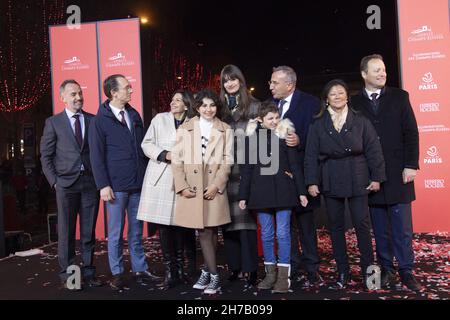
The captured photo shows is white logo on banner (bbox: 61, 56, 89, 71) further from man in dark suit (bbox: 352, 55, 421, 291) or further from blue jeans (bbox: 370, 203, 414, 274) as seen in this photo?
blue jeans (bbox: 370, 203, 414, 274)

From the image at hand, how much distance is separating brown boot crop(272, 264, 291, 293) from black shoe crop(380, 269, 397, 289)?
68cm

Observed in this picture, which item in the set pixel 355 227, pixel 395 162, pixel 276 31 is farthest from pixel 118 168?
pixel 276 31

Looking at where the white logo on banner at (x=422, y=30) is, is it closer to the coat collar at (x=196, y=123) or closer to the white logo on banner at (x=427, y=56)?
the white logo on banner at (x=427, y=56)

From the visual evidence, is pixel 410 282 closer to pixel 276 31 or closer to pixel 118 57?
pixel 118 57

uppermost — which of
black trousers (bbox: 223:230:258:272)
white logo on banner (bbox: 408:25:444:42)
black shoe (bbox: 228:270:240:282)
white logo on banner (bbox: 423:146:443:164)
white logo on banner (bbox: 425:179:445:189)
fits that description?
white logo on banner (bbox: 408:25:444:42)

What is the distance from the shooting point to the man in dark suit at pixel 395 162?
3350 millimetres

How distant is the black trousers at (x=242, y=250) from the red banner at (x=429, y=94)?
292 centimetres

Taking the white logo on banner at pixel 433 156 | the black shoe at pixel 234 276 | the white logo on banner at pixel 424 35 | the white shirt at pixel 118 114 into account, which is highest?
the white logo on banner at pixel 424 35

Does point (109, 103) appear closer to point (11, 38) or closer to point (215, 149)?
point (215, 149)

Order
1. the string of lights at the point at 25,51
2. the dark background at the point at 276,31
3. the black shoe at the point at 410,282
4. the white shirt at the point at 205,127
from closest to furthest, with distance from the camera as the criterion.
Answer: the black shoe at the point at 410,282 < the white shirt at the point at 205,127 < the dark background at the point at 276,31 < the string of lights at the point at 25,51

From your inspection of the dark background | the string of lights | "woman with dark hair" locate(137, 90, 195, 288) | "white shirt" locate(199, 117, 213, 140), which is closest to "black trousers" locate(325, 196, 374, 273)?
"white shirt" locate(199, 117, 213, 140)

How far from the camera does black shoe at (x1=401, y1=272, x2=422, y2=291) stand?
3.24 metres

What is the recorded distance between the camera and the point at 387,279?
11.1 feet

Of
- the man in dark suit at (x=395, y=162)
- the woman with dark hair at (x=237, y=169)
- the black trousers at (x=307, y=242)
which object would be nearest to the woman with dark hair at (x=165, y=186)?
the woman with dark hair at (x=237, y=169)
